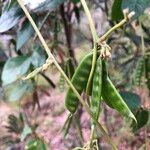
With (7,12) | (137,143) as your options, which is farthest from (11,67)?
(137,143)

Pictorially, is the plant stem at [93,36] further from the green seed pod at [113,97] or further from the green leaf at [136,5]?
the green leaf at [136,5]

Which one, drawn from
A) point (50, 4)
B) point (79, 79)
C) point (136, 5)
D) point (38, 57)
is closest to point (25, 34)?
point (38, 57)

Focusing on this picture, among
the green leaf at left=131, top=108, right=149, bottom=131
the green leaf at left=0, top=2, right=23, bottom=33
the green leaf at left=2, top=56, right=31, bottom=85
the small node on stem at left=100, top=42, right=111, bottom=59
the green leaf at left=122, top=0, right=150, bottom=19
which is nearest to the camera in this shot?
the small node on stem at left=100, top=42, right=111, bottom=59

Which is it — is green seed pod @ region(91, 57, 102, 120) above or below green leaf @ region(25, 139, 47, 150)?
above

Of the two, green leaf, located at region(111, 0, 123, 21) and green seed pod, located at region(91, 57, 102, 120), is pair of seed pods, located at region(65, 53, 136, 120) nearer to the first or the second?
green seed pod, located at region(91, 57, 102, 120)

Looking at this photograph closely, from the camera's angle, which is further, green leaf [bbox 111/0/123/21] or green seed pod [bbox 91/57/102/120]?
green leaf [bbox 111/0/123/21]

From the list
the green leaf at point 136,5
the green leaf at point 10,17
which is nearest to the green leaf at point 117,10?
Result: the green leaf at point 136,5

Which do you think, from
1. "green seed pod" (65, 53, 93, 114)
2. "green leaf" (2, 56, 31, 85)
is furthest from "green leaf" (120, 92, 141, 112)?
"green seed pod" (65, 53, 93, 114)

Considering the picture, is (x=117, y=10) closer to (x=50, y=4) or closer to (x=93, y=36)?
(x=50, y=4)
